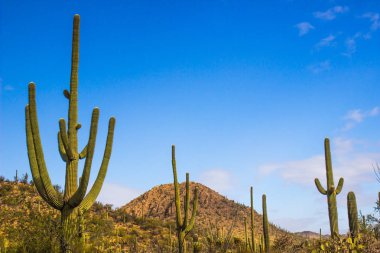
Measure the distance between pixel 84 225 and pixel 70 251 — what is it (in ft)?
2.12

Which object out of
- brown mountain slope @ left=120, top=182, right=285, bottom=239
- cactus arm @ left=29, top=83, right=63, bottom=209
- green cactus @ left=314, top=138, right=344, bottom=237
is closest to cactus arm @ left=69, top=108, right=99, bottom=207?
cactus arm @ left=29, top=83, right=63, bottom=209

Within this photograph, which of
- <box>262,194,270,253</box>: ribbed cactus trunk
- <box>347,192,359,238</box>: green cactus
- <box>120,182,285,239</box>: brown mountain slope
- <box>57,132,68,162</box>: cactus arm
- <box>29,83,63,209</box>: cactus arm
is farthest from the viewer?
<box>120,182,285,239</box>: brown mountain slope

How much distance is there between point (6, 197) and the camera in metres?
26.1

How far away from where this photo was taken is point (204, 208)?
46938 millimetres

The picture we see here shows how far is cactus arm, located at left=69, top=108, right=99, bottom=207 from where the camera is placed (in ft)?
32.6

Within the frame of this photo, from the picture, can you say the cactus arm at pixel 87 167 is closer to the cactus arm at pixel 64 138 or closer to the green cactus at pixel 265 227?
the cactus arm at pixel 64 138

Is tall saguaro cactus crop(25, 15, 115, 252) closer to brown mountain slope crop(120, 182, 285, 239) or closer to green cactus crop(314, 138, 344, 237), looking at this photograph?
green cactus crop(314, 138, 344, 237)

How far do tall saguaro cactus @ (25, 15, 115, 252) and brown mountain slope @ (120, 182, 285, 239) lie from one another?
3130 cm

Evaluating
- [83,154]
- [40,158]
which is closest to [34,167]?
[40,158]

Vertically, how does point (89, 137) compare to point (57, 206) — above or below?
above

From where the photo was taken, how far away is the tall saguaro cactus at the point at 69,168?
10.2 metres

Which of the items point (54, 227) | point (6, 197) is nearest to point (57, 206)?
point (54, 227)

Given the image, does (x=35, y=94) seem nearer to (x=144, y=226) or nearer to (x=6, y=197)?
(x=6, y=197)

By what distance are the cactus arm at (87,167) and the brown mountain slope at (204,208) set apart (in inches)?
1246
